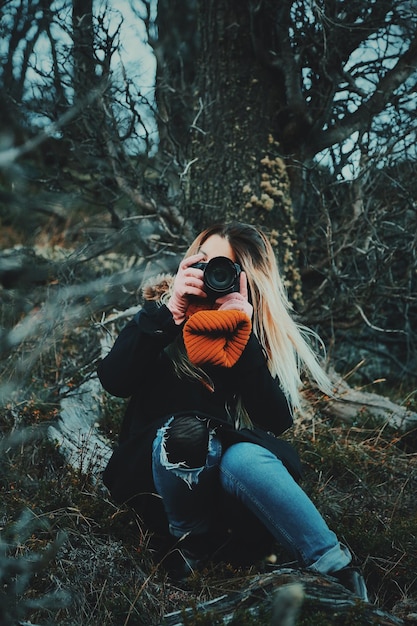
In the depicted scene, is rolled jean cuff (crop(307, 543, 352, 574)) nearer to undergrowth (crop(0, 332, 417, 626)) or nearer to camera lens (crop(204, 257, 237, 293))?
undergrowth (crop(0, 332, 417, 626))

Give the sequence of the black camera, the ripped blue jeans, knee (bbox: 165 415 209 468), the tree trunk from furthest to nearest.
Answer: the tree trunk
the black camera
knee (bbox: 165 415 209 468)
the ripped blue jeans

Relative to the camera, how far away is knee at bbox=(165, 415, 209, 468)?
2150 millimetres

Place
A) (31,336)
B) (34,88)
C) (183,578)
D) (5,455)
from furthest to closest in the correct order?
1. (34,88)
2. (31,336)
3. (5,455)
4. (183,578)

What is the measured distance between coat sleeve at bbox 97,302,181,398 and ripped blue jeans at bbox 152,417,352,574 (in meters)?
0.23

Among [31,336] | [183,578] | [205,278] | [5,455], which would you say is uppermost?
[205,278]

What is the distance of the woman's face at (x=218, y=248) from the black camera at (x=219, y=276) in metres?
0.29

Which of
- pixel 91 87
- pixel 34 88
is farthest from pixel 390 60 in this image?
pixel 34 88

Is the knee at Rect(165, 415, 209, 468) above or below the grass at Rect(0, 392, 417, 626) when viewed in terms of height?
above

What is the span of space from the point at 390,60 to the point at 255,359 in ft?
9.27

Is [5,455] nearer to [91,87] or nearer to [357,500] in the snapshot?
[357,500]

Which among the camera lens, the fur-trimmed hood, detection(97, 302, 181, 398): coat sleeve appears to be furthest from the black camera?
the fur-trimmed hood

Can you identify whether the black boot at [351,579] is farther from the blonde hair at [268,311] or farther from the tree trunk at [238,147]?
the tree trunk at [238,147]

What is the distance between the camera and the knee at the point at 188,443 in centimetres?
215

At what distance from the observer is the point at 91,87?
4.07 m
